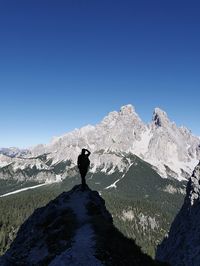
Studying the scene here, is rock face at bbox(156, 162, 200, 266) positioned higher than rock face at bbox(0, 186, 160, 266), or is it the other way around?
rock face at bbox(0, 186, 160, 266)

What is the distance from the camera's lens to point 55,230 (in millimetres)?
40000

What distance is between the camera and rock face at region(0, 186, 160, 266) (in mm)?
31359

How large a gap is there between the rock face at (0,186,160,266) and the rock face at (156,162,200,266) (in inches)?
2087

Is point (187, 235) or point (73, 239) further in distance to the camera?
point (187, 235)

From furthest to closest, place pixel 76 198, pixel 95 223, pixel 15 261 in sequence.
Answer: pixel 76 198 → pixel 95 223 → pixel 15 261

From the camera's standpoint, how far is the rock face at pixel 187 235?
342 ft

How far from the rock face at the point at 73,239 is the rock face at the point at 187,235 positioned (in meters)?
53.0

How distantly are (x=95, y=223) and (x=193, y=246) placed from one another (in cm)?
7612

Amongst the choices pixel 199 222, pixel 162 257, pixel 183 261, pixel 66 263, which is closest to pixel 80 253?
pixel 66 263

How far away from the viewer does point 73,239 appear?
116ft

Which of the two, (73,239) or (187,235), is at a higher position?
(73,239)

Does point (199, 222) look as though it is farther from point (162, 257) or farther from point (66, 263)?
point (66, 263)

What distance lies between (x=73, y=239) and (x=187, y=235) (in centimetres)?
9412

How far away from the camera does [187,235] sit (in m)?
122
